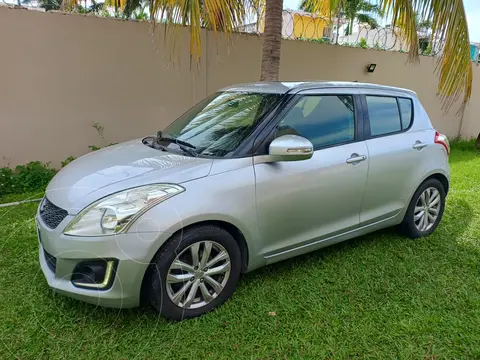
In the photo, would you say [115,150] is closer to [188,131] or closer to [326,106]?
[188,131]

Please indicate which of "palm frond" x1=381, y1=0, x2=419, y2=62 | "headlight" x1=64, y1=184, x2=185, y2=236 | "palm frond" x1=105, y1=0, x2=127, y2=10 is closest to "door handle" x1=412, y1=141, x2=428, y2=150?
"palm frond" x1=381, y1=0, x2=419, y2=62

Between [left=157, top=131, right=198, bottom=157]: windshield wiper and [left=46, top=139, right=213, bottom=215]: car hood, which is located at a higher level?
[left=157, top=131, right=198, bottom=157]: windshield wiper

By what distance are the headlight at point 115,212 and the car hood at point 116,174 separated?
0.05 metres

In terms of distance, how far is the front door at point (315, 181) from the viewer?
2.72 m

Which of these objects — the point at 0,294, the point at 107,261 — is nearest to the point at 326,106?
the point at 107,261

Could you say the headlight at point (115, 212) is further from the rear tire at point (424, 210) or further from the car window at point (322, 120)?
the rear tire at point (424, 210)

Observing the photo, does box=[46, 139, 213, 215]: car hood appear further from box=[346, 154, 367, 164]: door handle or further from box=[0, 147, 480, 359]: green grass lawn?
box=[346, 154, 367, 164]: door handle

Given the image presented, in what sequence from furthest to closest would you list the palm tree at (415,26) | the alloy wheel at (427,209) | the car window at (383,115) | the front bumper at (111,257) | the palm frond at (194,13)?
the palm tree at (415,26)
the alloy wheel at (427,209)
the palm frond at (194,13)
the car window at (383,115)
the front bumper at (111,257)

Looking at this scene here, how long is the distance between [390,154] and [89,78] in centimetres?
464

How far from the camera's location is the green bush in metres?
5.21

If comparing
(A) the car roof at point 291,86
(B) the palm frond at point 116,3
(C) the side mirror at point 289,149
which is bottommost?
(C) the side mirror at point 289,149

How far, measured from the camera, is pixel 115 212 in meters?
2.26

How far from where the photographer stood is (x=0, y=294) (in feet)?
9.01

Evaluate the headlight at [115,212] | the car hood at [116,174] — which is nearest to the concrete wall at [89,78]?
the car hood at [116,174]
